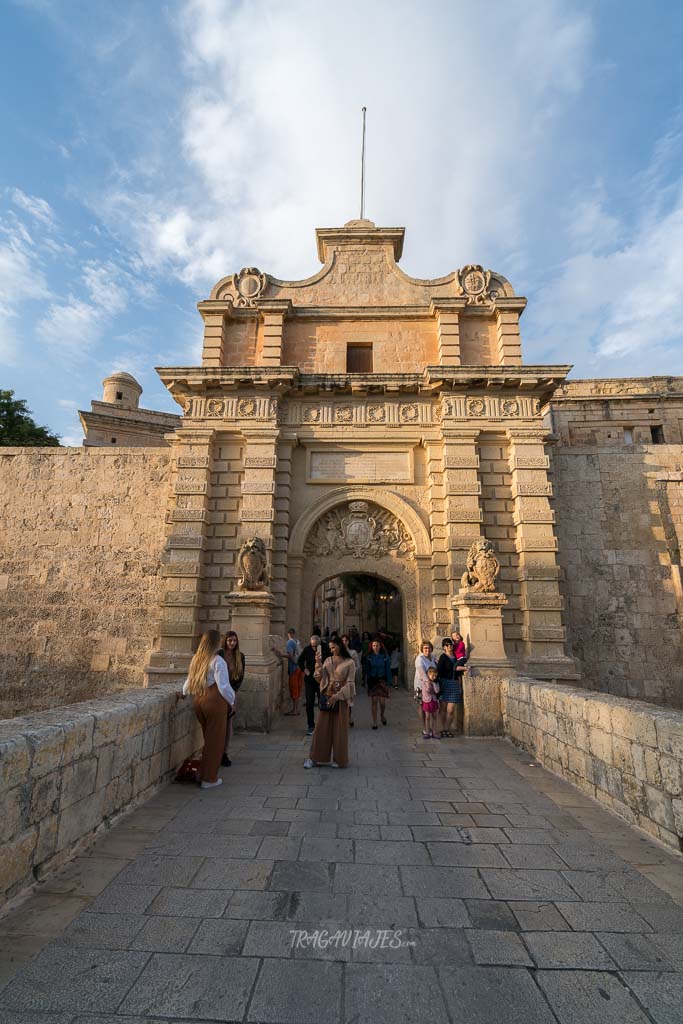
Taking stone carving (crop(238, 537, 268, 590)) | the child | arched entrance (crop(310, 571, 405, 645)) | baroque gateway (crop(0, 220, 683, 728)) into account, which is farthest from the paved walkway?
arched entrance (crop(310, 571, 405, 645))

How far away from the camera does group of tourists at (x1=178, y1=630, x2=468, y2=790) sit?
5.35 meters

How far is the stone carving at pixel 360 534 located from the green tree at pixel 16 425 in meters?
15.9

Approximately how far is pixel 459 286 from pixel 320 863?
44.0 feet

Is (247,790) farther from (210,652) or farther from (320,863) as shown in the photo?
(320,863)

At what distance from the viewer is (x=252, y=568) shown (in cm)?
963

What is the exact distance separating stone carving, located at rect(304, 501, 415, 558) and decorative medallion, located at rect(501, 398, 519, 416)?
375 cm

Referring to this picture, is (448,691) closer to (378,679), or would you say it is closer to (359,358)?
(378,679)

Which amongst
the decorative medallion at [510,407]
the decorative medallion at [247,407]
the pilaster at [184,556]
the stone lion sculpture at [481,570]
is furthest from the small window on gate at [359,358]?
the stone lion sculpture at [481,570]

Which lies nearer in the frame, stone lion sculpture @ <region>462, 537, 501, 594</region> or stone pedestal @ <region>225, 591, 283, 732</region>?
stone pedestal @ <region>225, 591, 283, 732</region>

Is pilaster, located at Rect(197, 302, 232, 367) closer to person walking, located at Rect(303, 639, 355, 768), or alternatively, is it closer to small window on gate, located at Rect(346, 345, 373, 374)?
small window on gate, located at Rect(346, 345, 373, 374)

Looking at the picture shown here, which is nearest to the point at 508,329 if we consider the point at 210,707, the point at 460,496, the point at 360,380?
the point at 360,380

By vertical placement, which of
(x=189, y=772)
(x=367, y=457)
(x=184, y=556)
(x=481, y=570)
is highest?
(x=367, y=457)

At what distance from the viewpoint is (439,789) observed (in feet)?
17.6

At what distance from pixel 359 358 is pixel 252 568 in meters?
6.81
